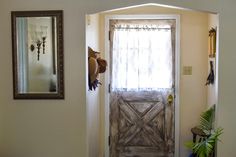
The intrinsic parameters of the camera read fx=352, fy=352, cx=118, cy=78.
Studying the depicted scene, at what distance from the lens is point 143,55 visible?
4.86 meters

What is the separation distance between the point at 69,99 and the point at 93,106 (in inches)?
28.5

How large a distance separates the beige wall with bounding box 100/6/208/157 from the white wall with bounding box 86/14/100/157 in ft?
1.20

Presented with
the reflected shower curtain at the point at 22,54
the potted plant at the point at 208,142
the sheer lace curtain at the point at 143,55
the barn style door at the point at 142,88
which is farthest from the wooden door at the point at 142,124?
the reflected shower curtain at the point at 22,54

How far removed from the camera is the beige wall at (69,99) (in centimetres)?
358

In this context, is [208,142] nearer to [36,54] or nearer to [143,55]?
[143,55]

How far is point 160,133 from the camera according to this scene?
16.4 ft

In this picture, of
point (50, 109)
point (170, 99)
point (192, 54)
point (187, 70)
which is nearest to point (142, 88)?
point (170, 99)

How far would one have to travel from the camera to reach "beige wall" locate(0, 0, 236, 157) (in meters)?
3.58

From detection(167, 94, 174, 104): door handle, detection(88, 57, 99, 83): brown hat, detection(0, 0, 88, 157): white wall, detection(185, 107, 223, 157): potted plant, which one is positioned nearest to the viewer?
detection(185, 107, 223, 157): potted plant

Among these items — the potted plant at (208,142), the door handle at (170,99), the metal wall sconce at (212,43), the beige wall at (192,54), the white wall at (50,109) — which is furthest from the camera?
the door handle at (170,99)

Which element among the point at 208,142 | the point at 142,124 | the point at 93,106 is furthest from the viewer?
the point at 142,124

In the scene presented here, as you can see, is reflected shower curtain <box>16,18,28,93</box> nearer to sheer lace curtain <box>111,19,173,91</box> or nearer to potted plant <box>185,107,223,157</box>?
sheer lace curtain <box>111,19,173,91</box>

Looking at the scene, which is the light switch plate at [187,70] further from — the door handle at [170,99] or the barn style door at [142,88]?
the door handle at [170,99]

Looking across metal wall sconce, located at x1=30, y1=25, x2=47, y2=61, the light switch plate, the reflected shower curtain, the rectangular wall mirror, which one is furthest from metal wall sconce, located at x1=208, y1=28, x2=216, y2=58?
the reflected shower curtain
